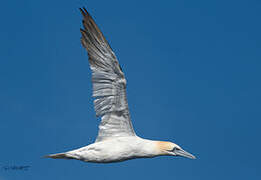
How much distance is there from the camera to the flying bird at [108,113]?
17.0 metres

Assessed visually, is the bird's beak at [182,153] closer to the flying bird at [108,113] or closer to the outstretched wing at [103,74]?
the flying bird at [108,113]

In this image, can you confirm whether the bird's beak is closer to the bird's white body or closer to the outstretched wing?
the bird's white body

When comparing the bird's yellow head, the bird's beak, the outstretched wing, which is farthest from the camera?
the bird's beak

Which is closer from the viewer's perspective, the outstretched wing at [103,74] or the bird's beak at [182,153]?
the outstretched wing at [103,74]

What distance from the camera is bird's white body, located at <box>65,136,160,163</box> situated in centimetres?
1714

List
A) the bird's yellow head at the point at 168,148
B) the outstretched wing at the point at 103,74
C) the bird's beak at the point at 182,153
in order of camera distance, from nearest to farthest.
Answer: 1. the outstretched wing at the point at 103,74
2. the bird's yellow head at the point at 168,148
3. the bird's beak at the point at 182,153

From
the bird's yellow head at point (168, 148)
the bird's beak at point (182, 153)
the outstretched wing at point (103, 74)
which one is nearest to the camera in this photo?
the outstretched wing at point (103, 74)

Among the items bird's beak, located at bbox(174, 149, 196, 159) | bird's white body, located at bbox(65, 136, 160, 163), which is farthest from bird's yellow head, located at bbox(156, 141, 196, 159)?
bird's white body, located at bbox(65, 136, 160, 163)

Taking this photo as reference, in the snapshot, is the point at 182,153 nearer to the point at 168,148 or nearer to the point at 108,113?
the point at 168,148

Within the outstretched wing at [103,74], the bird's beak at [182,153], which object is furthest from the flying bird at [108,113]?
the bird's beak at [182,153]

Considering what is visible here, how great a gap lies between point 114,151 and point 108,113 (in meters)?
1.52

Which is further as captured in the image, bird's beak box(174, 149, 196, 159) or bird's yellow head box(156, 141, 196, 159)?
bird's beak box(174, 149, 196, 159)

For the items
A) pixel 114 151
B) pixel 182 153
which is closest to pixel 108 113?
pixel 114 151

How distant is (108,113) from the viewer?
17375mm
